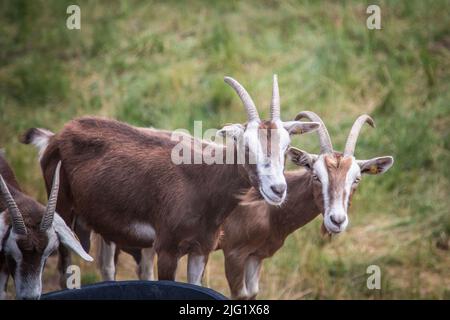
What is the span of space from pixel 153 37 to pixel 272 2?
2130 millimetres

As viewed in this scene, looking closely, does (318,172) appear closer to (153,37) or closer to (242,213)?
(242,213)

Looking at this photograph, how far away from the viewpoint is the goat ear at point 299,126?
7.09 m

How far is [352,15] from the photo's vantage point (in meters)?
13.9

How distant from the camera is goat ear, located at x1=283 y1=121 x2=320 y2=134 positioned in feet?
23.2

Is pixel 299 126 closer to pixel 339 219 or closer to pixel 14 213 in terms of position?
pixel 339 219

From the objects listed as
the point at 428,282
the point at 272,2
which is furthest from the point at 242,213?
the point at 272,2

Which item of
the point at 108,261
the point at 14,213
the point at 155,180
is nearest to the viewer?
the point at 14,213

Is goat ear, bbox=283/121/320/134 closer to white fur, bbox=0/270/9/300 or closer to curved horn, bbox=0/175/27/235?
curved horn, bbox=0/175/27/235

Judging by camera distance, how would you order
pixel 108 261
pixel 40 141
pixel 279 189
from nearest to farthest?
pixel 279 189, pixel 40 141, pixel 108 261

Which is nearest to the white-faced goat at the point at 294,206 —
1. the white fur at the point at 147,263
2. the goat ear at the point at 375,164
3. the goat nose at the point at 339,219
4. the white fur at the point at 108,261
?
the goat ear at the point at 375,164

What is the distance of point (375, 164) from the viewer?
24.4ft

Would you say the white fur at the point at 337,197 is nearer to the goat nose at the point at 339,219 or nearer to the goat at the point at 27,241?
the goat nose at the point at 339,219

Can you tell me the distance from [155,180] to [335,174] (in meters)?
1.48

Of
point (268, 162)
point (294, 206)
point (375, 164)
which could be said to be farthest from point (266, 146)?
point (294, 206)
